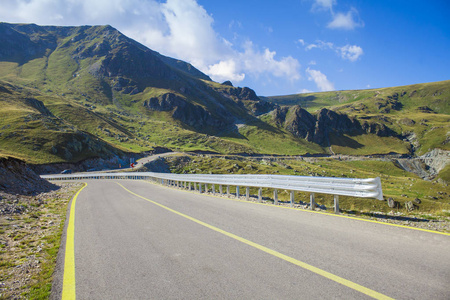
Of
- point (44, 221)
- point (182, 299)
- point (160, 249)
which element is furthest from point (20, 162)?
point (182, 299)

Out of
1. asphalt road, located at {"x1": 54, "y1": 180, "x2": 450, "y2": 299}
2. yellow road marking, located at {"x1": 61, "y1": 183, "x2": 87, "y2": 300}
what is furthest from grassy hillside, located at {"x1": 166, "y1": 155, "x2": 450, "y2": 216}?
yellow road marking, located at {"x1": 61, "y1": 183, "x2": 87, "y2": 300}

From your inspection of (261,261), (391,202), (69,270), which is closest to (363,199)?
(391,202)

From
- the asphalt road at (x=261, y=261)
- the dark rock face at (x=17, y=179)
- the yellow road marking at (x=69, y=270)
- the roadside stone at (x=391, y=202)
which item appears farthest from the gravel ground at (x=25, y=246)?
the roadside stone at (x=391, y=202)

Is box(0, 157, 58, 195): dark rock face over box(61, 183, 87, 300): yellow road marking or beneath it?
over

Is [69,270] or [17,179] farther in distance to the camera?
[17,179]

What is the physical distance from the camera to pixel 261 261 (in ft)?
15.1

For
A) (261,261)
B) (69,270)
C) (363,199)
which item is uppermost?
(261,261)

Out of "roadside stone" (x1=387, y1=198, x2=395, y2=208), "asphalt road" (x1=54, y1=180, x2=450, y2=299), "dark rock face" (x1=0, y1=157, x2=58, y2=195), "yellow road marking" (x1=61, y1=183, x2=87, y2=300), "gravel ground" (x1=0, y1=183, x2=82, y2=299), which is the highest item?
"dark rock face" (x1=0, y1=157, x2=58, y2=195)

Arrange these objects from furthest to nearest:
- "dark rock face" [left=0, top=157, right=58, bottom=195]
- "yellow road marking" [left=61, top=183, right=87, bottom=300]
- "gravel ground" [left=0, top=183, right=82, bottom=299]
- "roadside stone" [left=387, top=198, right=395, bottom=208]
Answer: "roadside stone" [left=387, top=198, right=395, bottom=208] → "dark rock face" [left=0, top=157, right=58, bottom=195] → "gravel ground" [left=0, top=183, right=82, bottom=299] → "yellow road marking" [left=61, top=183, right=87, bottom=300]

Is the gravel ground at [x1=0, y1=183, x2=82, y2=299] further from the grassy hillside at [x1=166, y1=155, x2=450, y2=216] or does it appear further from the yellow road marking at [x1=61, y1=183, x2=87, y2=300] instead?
the grassy hillside at [x1=166, y1=155, x2=450, y2=216]

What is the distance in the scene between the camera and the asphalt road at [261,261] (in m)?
3.53

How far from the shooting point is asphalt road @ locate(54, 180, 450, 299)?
11.6 feet

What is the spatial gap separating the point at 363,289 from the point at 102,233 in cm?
669

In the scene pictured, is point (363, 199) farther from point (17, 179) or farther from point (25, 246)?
point (17, 179)
